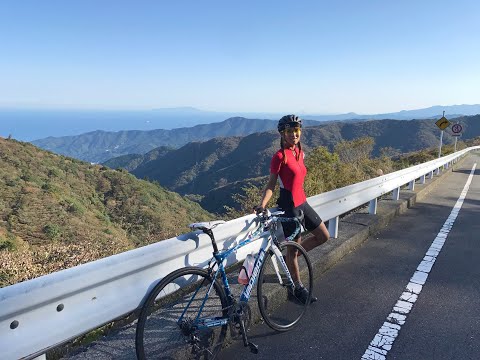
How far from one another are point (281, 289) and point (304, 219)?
754 millimetres

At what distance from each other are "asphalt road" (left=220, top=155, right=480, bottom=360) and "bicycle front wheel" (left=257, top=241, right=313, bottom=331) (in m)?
0.11

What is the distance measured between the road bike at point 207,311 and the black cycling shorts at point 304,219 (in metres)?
0.18

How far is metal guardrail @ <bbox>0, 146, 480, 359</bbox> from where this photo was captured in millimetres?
1726

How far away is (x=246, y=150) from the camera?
191 metres

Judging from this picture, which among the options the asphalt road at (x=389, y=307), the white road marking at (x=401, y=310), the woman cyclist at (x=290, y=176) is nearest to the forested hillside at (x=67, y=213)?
the woman cyclist at (x=290, y=176)

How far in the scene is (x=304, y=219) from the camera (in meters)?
3.89

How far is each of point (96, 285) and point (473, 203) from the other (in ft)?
33.5

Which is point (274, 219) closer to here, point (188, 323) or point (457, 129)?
point (188, 323)

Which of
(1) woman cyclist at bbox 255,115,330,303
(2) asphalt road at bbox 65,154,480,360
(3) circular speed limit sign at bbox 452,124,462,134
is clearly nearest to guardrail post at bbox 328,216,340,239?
(2) asphalt road at bbox 65,154,480,360

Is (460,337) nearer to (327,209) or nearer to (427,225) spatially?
(327,209)

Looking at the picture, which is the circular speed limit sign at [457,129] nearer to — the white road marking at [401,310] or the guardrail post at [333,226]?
the white road marking at [401,310]

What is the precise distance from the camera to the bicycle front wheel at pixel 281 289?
3.30 m

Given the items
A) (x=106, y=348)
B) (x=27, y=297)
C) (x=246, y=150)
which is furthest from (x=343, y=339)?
(x=246, y=150)

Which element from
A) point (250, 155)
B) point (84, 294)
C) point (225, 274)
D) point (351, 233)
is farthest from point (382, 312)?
point (250, 155)
